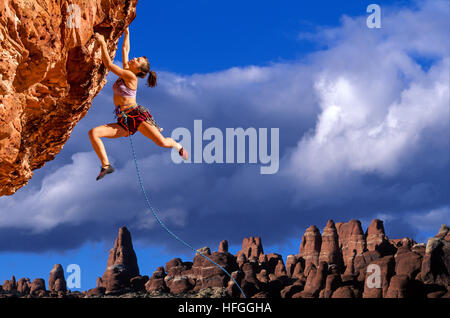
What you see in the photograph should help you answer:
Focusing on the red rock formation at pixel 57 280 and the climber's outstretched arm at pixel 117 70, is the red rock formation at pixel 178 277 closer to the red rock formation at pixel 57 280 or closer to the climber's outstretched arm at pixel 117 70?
the red rock formation at pixel 57 280

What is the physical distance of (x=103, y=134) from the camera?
35.5 feet

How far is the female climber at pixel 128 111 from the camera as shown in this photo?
35.7 ft

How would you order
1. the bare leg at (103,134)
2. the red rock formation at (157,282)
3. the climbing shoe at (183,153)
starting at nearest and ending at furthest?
the bare leg at (103,134)
the climbing shoe at (183,153)
the red rock formation at (157,282)

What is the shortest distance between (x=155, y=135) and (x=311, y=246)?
4525 inches

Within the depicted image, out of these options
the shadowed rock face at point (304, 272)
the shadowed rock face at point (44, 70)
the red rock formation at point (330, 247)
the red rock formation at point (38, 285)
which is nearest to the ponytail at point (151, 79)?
the shadowed rock face at point (44, 70)

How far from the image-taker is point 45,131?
1573cm

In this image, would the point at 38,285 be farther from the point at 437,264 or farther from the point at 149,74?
the point at 149,74

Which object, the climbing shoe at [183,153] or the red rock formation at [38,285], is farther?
the red rock formation at [38,285]

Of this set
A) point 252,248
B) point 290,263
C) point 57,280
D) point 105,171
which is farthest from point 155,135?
point 57,280

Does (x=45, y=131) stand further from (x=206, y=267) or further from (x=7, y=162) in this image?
(x=206, y=267)

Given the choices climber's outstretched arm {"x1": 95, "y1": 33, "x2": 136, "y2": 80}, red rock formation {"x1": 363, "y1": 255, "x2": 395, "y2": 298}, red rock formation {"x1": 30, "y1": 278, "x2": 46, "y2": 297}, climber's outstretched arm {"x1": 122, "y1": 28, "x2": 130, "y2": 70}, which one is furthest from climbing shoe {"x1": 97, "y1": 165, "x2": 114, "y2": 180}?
red rock formation {"x1": 30, "y1": 278, "x2": 46, "y2": 297}
